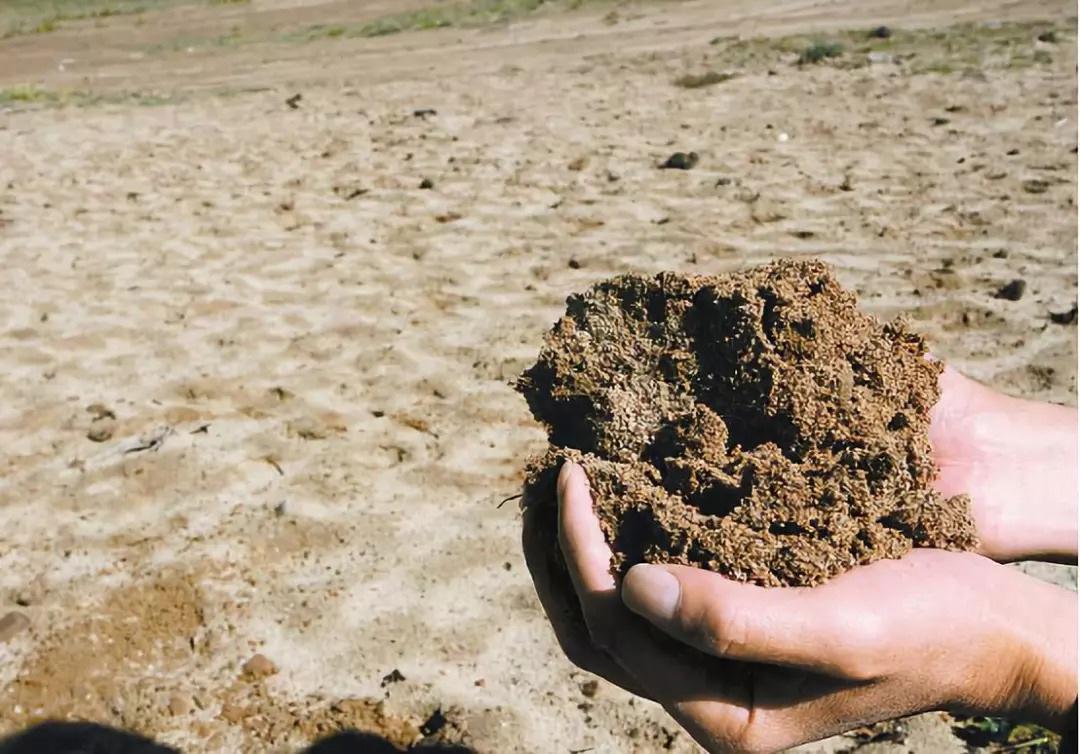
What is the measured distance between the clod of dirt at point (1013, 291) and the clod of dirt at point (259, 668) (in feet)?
12.4

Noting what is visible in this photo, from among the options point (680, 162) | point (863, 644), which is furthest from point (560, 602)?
point (680, 162)

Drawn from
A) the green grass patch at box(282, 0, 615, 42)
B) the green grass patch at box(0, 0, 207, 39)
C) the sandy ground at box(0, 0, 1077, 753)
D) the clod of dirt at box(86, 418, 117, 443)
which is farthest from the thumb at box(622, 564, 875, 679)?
the green grass patch at box(0, 0, 207, 39)

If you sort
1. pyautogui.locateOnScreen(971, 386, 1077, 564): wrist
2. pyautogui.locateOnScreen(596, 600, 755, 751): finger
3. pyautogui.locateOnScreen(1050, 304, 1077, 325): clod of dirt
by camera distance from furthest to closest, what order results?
pyautogui.locateOnScreen(1050, 304, 1077, 325): clod of dirt → pyautogui.locateOnScreen(971, 386, 1077, 564): wrist → pyautogui.locateOnScreen(596, 600, 755, 751): finger

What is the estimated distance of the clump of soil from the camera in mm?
1728

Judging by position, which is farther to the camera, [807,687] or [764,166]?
[764,166]

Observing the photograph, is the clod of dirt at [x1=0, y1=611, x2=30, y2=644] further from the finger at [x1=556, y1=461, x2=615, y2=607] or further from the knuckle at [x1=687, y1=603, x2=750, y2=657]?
the knuckle at [x1=687, y1=603, x2=750, y2=657]

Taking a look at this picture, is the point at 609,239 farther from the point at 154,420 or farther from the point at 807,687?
the point at 807,687

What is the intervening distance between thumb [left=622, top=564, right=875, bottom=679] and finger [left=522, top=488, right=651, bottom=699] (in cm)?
36

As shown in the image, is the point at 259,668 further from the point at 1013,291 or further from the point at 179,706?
the point at 1013,291

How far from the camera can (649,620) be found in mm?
1645

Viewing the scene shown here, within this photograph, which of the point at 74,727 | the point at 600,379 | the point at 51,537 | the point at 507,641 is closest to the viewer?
the point at 600,379

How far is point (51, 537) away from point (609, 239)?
10.7ft

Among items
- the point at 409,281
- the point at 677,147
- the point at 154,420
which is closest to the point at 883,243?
the point at 677,147

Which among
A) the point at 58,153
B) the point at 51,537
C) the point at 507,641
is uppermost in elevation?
the point at 58,153
